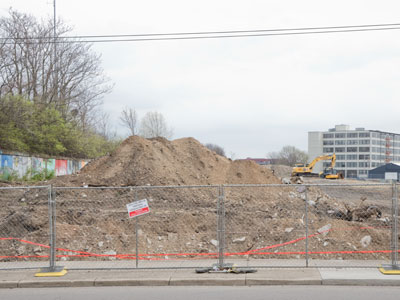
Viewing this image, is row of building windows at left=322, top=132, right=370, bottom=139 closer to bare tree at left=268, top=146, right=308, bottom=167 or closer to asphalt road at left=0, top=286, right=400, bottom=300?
bare tree at left=268, top=146, right=308, bottom=167

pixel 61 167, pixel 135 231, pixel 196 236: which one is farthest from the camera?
pixel 61 167

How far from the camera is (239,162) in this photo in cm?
2567

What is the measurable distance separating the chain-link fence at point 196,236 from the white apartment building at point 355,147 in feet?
406

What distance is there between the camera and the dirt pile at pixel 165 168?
21.4 meters

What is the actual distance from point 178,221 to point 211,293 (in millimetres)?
6574

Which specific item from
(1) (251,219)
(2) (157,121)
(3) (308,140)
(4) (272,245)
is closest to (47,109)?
(1) (251,219)

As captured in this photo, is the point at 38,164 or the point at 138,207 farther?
the point at 38,164

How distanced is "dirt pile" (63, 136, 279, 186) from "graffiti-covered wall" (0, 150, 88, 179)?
17.2 feet

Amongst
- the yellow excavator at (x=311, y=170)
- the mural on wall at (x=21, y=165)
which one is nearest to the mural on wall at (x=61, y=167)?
the mural on wall at (x=21, y=165)

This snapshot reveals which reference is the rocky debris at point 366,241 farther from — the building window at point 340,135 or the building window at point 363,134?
the building window at point 340,135

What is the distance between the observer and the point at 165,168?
22.2 metres

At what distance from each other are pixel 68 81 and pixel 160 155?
19.5 metres

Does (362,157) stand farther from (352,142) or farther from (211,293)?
(211,293)

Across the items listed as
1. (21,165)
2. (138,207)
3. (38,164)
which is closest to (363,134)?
(38,164)
